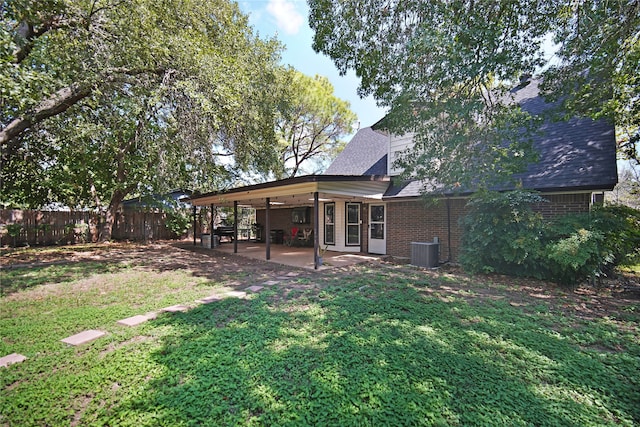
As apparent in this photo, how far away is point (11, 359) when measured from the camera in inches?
118

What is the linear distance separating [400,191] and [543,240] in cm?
432

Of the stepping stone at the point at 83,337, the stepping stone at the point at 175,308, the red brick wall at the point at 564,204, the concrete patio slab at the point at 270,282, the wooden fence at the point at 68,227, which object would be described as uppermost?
the red brick wall at the point at 564,204

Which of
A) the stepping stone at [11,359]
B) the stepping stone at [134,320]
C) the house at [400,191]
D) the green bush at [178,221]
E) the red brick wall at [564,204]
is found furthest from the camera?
the green bush at [178,221]

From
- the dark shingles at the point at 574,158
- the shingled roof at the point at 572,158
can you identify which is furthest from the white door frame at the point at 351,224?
the dark shingles at the point at 574,158

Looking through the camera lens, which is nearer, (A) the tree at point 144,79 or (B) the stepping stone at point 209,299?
(B) the stepping stone at point 209,299

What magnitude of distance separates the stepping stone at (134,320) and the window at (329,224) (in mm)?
8661

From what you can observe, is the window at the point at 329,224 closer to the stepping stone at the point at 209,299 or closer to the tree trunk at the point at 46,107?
the stepping stone at the point at 209,299

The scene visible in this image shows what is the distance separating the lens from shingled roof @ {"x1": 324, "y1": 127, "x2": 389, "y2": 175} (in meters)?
12.2

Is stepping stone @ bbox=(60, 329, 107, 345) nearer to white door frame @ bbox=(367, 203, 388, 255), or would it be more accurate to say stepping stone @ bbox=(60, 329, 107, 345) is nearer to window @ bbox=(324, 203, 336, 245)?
white door frame @ bbox=(367, 203, 388, 255)

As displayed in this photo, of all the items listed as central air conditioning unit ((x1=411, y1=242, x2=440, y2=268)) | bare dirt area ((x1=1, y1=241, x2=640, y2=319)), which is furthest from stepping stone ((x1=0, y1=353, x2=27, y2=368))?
central air conditioning unit ((x1=411, y1=242, x2=440, y2=268))

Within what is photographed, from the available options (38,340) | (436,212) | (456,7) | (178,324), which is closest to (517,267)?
(436,212)

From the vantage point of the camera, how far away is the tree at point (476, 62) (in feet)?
18.6

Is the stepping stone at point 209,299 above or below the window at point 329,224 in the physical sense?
below

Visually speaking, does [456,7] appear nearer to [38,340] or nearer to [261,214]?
[38,340]
